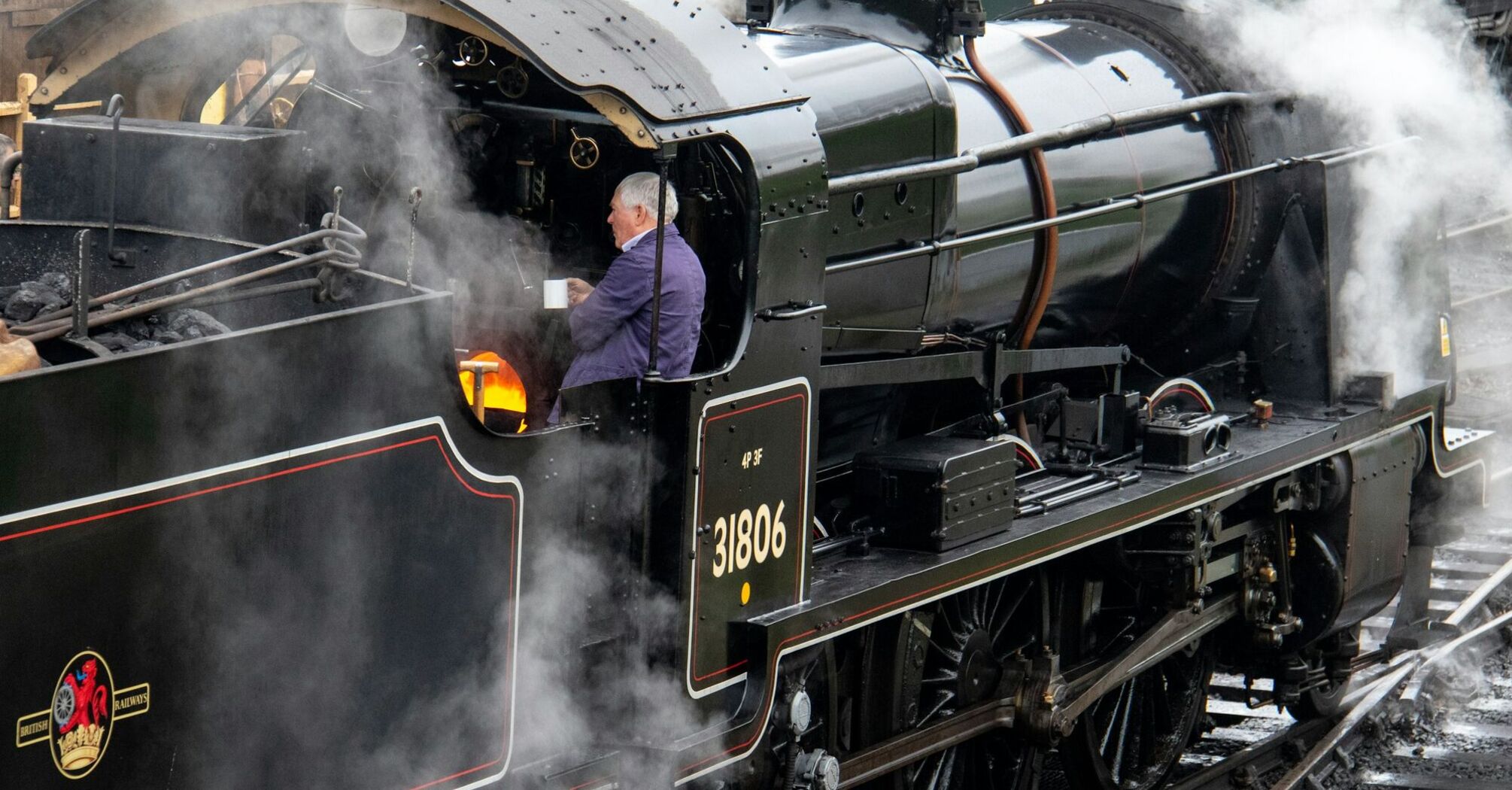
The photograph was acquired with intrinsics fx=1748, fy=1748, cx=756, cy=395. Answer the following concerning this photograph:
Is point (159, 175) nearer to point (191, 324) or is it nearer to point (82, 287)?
point (191, 324)

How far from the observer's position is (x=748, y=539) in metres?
4.11

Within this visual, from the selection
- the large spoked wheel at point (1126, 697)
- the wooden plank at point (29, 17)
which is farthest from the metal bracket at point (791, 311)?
the wooden plank at point (29, 17)

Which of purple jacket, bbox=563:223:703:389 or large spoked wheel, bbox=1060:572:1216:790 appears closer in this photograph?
purple jacket, bbox=563:223:703:389

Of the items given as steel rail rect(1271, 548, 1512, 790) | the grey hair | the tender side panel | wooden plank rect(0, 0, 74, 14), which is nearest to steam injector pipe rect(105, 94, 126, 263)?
the tender side panel

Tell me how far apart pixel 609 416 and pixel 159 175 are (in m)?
1.07

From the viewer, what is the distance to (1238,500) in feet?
21.1

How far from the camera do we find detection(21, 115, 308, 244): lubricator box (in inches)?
143

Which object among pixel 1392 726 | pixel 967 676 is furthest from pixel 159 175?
pixel 1392 726

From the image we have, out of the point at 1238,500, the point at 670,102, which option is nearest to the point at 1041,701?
the point at 1238,500

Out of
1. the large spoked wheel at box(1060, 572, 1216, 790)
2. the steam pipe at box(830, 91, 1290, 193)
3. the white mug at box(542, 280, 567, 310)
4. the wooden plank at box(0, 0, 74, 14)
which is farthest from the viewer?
the wooden plank at box(0, 0, 74, 14)

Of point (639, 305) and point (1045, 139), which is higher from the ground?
point (1045, 139)

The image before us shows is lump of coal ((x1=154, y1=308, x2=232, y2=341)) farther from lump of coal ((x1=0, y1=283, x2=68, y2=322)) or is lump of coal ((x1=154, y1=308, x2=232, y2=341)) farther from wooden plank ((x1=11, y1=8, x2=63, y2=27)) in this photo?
wooden plank ((x1=11, y1=8, x2=63, y2=27))

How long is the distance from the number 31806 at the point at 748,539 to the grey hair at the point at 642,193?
723 mm

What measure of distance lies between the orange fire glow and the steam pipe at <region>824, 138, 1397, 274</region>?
0.86m
